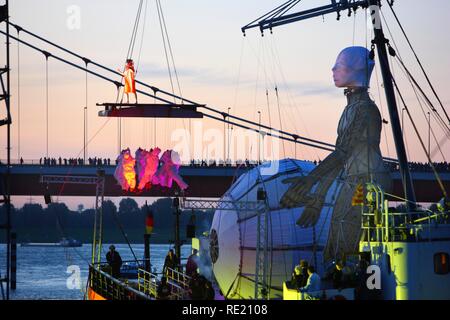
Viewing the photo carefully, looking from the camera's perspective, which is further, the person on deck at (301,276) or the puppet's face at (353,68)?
the puppet's face at (353,68)

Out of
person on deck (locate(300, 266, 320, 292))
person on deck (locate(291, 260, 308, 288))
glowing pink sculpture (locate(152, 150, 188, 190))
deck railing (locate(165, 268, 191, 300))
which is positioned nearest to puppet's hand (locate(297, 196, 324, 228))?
deck railing (locate(165, 268, 191, 300))

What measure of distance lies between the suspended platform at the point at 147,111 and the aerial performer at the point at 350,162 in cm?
1210

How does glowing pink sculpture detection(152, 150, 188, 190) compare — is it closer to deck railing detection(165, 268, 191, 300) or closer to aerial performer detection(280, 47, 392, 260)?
deck railing detection(165, 268, 191, 300)

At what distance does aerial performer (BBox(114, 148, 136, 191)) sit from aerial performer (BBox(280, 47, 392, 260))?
9498 mm

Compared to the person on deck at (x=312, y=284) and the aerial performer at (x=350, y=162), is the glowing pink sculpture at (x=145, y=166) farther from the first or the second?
the person on deck at (x=312, y=284)

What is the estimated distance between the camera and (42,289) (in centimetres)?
10131

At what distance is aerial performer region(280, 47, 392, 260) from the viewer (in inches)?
1467

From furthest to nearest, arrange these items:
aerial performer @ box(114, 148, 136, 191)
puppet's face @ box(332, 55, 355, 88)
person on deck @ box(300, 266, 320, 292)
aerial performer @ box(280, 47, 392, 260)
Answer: aerial performer @ box(114, 148, 136, 191) < puppet's face @ box(332, 55, 355, 88) < aerial performer @ box(280, 47, 392, 260) < person on deck @ box(300, 266, 320, 292)

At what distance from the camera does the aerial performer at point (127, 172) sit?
4500 centimetres

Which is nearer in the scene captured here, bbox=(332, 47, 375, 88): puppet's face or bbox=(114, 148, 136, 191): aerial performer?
bbox=(332, 47, 375, 88): puppet's face

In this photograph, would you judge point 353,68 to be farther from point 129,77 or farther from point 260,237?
point 129,77

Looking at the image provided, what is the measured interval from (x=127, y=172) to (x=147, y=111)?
15.1ft

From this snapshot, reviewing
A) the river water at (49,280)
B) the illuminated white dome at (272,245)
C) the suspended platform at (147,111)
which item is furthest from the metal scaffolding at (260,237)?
the river water at (49,280)
